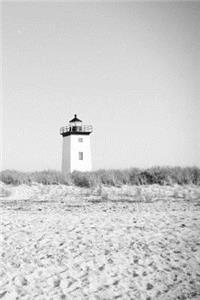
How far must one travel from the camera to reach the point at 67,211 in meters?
10.8

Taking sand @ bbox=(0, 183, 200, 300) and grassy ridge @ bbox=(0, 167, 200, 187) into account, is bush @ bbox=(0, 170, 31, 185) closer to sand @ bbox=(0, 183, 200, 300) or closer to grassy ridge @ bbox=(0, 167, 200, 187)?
grassy ridge @ bbox=(0, 167, 200, 187)

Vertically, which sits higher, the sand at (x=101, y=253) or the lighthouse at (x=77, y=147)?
the lighthouse at (x=77, y=147)

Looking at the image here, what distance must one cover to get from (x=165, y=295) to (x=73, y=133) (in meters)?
24.7

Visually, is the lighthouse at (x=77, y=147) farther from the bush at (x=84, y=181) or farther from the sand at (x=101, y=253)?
the sand at (x=101, y=253)

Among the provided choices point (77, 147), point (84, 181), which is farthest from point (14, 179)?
point (77, 147)

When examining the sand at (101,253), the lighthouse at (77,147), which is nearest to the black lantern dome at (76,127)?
the lighthouse at (77,147)

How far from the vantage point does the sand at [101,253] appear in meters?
5.61

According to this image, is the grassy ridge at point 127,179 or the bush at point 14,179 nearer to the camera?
the grassy ridge at point 127,179

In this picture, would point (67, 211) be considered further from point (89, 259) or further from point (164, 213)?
point (89, 259)

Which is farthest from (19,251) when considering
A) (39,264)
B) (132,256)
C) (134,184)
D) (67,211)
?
(134,184)

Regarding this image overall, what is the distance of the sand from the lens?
5605 mm

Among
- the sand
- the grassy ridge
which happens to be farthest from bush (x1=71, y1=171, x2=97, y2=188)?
the sand

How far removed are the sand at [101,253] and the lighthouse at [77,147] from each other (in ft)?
61.1

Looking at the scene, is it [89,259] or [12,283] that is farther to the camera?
[89,259]
